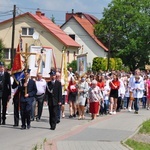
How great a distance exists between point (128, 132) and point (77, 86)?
4.98 m

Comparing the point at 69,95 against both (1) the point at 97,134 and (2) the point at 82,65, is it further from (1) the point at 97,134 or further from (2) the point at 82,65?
(1) the point at 97,134

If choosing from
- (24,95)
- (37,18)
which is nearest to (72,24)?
(37,18)

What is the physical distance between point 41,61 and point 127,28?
59.3 m

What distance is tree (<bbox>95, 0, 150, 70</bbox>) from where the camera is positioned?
78.8 meters

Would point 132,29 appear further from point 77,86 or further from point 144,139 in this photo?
point 144,139

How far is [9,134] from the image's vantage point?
49.2ft

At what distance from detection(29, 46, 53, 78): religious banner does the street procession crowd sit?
966 mm

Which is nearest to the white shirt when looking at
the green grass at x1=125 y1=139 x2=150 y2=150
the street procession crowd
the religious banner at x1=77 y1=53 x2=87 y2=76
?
the street procession crowd

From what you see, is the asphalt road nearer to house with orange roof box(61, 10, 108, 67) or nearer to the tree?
house with orange roof box(61, 10, 108, 67)

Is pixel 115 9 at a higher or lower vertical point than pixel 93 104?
higher

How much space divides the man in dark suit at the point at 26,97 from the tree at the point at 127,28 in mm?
61912

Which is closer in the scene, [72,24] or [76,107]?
[76,107]

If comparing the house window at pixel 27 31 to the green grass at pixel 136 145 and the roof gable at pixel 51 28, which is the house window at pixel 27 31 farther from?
the green grass at pixel 136 145

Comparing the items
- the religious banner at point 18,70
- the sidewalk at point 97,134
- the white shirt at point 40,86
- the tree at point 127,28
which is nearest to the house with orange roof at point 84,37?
the tree at point 127,28
